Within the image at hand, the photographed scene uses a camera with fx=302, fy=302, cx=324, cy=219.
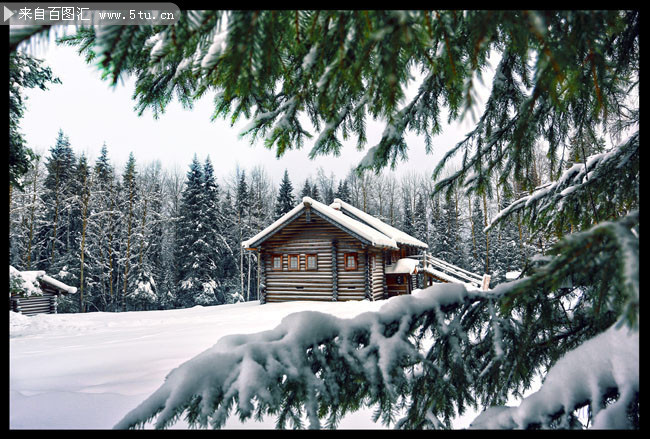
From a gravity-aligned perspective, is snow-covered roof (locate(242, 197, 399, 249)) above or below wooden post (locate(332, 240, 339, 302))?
above

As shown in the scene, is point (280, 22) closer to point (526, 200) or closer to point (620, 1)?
point (620, 1)

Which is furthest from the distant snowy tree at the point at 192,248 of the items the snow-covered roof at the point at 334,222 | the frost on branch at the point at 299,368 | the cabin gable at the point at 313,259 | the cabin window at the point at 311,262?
the frost on branch at the point at 299,368

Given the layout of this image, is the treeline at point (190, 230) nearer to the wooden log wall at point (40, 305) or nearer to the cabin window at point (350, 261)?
the wooden log wall at point (40, 305)

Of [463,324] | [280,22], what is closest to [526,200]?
[463,324]

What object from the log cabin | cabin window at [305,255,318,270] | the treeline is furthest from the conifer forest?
cabin window at [305,255,318,270]

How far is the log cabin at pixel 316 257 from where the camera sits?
13672 mm

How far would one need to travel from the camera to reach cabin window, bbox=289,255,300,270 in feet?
48.3

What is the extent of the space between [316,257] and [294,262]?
1171 mm

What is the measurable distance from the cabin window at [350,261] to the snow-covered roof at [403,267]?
3124 mm

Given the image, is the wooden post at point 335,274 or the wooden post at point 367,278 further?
the wooden post at point 335,274

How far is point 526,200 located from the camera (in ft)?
9.27

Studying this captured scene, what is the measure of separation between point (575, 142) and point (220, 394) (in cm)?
296

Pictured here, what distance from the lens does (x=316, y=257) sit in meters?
14.5

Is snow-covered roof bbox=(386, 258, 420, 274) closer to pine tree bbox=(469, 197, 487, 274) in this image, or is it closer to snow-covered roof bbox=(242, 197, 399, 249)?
snow-covered roof bbox=(242, 197, 399, 249)
